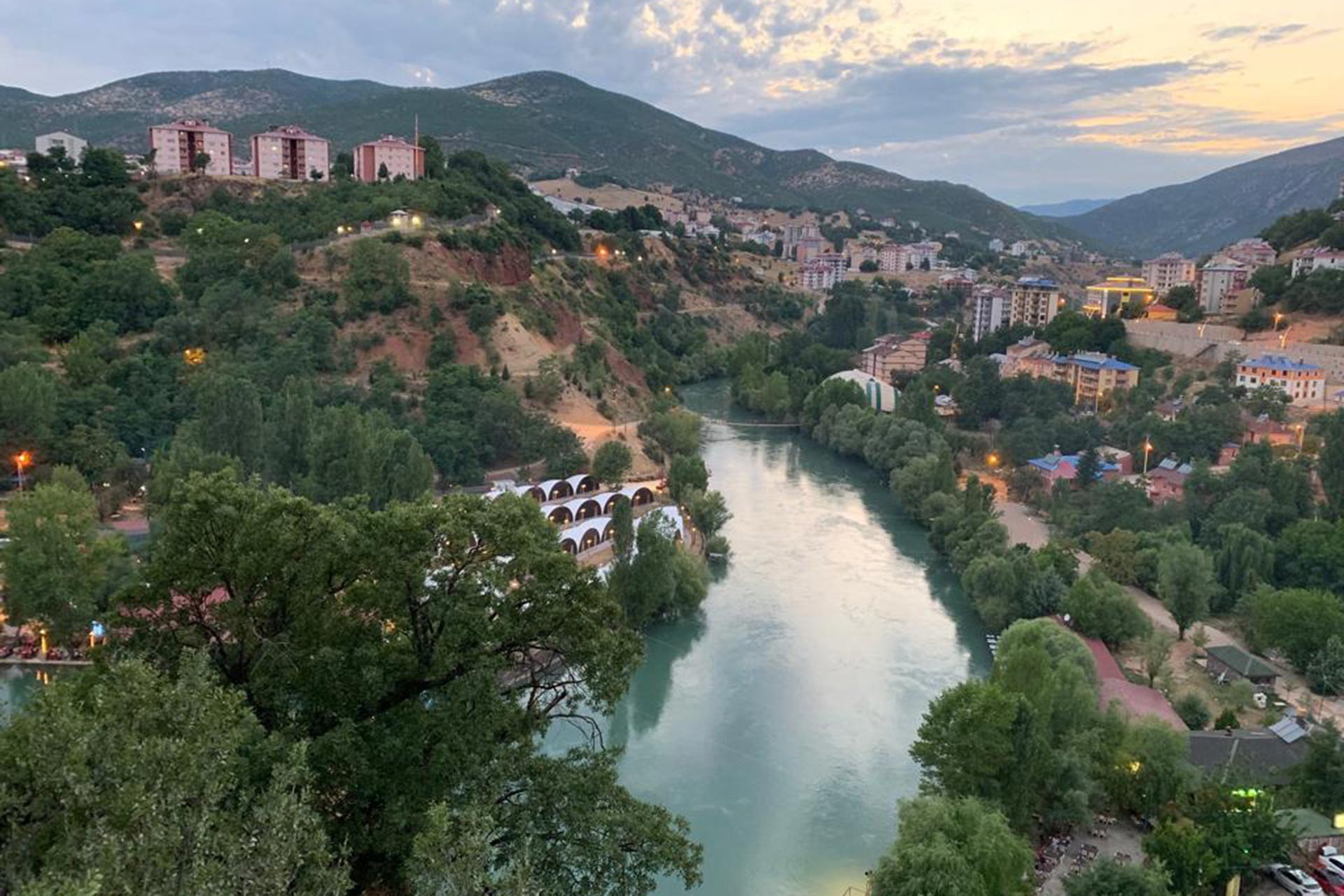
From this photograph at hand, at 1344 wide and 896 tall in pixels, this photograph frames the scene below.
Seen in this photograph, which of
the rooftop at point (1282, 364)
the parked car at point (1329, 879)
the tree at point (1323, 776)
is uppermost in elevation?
the rooftop at point (1282, 364)

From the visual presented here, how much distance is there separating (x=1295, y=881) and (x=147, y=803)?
28.4ft

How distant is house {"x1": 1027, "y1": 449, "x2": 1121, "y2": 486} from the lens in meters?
21.7

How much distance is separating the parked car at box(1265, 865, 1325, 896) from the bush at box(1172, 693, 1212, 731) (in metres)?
3.31

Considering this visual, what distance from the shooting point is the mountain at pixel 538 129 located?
2564 inches

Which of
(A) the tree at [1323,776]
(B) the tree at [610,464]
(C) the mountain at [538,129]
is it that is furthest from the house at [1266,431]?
(C) the mountain at [538,129]

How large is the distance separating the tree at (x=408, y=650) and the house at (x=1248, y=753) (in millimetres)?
6880

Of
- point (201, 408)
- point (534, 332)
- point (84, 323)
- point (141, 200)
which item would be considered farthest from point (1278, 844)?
point (141, 200)

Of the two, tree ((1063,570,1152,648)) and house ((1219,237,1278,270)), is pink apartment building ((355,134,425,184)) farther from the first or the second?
house ((1219,237,1278,270))

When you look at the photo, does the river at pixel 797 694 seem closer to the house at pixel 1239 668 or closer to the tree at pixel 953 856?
the tree at pixel 953 856

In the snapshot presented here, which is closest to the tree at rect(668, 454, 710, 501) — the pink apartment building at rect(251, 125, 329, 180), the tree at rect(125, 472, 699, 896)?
the tree at rect(125, 472, 699, 896)

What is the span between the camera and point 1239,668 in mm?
12953

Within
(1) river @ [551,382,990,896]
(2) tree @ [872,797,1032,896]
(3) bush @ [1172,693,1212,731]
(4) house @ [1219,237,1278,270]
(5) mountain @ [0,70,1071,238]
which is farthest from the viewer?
(5) mountain @ [0,70,1071,238]

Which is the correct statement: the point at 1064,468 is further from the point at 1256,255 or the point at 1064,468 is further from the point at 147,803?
the point at 147,803

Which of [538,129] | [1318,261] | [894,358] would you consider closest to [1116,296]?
[1318,261]
